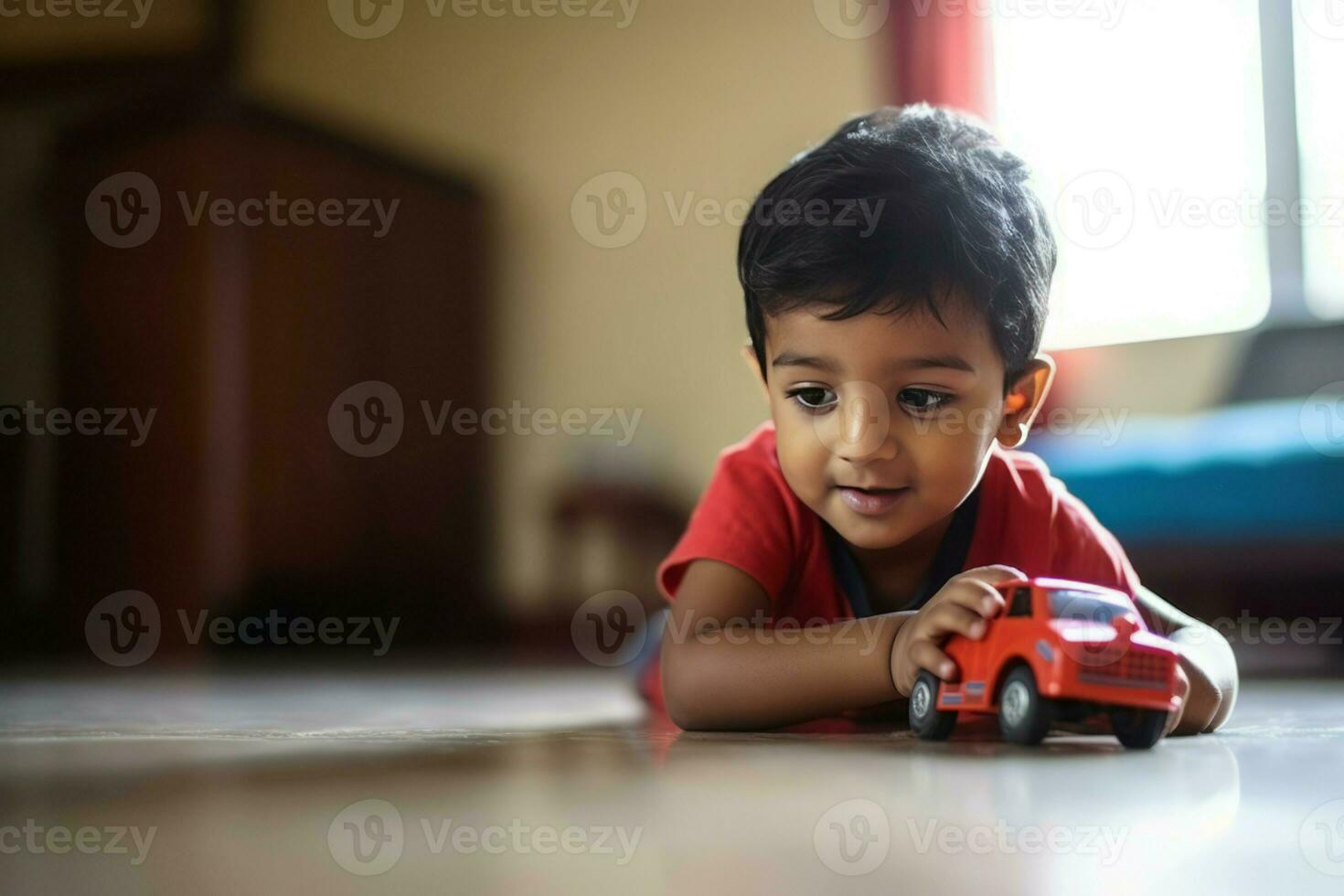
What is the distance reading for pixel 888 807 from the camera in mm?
676

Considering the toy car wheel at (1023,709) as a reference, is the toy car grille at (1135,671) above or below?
above

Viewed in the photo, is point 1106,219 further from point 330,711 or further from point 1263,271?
point 330,711

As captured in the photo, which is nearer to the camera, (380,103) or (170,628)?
(170,628)

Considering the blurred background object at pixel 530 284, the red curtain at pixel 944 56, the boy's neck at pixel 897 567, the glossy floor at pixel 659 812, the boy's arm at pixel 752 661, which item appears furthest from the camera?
the red curtain at pixel 944 56

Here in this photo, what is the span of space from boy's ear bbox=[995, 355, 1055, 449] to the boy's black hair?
2 cm

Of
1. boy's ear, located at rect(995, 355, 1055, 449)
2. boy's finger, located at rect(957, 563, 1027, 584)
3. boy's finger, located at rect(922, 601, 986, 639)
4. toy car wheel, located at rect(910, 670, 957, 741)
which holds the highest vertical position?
boy's ear, located at rect(995, 355, 1055, 449)

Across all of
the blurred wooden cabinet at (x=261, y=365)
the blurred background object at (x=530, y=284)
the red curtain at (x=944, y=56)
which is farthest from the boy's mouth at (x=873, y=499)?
the red curtain at (x=944, y=56)

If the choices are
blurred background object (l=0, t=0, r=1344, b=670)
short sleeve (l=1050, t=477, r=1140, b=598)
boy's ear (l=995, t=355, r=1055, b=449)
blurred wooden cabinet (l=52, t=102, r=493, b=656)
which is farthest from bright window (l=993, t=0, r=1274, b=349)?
boy's ear (l=995, t=355, r=1055, b=449)

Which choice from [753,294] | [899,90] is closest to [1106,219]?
[899,90]

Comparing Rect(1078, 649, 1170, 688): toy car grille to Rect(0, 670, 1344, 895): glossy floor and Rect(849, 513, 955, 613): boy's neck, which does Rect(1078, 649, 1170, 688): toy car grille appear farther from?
Rect(849, 513, 955, 613): boy's neck

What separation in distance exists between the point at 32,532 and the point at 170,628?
0.45 m

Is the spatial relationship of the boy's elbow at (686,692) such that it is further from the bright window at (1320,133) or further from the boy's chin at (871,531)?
the bright window at (1320,133)

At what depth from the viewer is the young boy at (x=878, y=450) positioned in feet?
3.45

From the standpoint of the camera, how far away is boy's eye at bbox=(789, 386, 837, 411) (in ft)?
3.62
